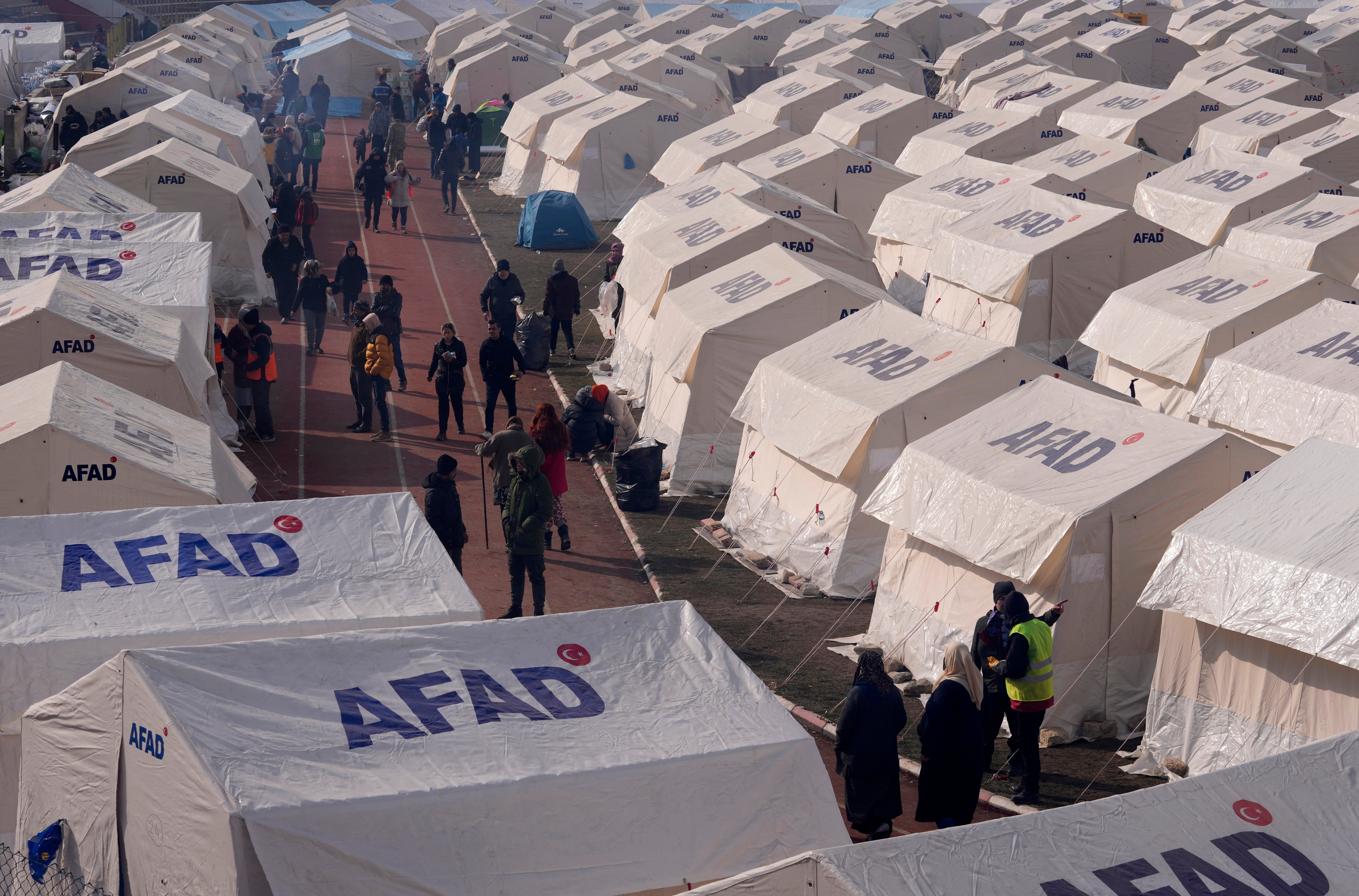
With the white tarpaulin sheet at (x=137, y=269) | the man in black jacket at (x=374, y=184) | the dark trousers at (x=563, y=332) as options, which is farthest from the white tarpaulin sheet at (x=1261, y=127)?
the white tarpaulin sheet at (x=137, y=269)

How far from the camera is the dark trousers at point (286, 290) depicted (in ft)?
77.3

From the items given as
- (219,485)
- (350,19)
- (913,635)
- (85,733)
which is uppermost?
(85,733)

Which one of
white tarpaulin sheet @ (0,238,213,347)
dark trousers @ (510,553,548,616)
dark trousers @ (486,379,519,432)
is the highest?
white tarpaulin sheet @ (0,238,213,347)

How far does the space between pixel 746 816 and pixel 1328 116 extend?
30971 mm

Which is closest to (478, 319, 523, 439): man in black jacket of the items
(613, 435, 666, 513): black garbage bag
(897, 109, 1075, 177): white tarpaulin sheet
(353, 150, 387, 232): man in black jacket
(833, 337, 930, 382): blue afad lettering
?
(613, 435, 666, 513): black garbage bag

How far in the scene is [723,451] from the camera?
59.0 feet

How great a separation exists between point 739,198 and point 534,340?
12.8ft

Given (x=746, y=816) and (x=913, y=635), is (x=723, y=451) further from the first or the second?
(x=746, y=816)

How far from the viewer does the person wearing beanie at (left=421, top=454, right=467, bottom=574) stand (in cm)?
1291

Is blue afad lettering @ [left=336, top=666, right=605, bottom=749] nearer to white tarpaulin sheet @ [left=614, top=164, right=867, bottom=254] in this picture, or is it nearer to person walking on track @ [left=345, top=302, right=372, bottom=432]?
person walking on track @ [left=345, top=302, right=372, bottom=432]

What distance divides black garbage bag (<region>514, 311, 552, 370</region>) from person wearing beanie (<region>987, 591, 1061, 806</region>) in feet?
42.3

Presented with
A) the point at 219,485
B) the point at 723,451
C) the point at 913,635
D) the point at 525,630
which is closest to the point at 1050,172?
the point at 723,451

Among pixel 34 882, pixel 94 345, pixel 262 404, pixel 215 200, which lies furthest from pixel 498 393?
pixel 34 882

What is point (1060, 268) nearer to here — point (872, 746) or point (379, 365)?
point (379, 365)
